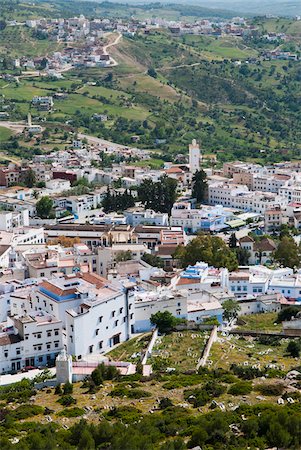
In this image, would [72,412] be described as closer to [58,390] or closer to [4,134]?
[58,390]

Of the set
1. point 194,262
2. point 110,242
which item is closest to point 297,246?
point 194,262

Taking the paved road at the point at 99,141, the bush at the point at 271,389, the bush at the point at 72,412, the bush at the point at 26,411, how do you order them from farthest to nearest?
the paved road at the point at 99,141
the bush at the point at 271,389
the bush at the point at 26,411
the bush at the point at 72,412

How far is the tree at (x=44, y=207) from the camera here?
3991cm

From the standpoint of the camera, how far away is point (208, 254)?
3098cm

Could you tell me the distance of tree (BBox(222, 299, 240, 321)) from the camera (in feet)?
85.5

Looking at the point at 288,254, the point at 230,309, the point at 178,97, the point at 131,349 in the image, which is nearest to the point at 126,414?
the point at 131,349

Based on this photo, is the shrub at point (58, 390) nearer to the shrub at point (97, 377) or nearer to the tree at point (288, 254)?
the shrub at point (97, 377)

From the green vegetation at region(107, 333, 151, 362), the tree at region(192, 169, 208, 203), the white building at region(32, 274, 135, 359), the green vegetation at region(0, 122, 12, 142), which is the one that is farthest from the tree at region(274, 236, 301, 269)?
the green vegetation at region(0, 122, 12, 142)

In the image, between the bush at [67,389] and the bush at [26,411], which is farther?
the bush at [67,389]

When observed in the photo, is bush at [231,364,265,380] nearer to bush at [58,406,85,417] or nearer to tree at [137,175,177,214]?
bush at [58,406,85,417]

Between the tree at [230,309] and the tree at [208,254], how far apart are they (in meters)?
4.34

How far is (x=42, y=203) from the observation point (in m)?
39.9

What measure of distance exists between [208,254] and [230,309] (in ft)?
16.3

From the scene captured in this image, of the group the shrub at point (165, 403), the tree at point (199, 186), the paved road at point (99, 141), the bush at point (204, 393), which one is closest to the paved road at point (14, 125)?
the paved road at point (99, 141)
